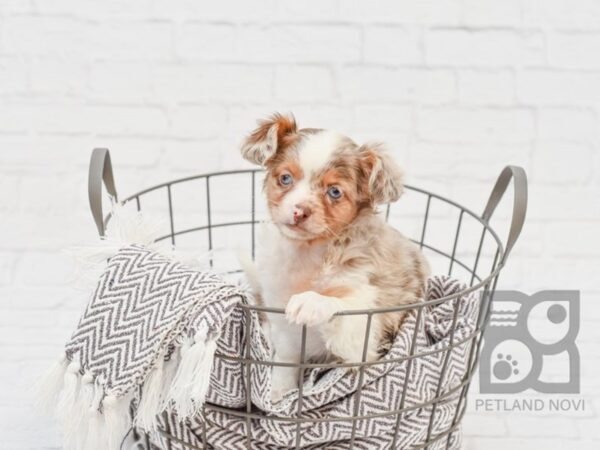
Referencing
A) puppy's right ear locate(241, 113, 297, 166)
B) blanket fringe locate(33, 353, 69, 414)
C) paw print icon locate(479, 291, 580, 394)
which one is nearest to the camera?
blanket fringe locate(33, 353, 69, 414)

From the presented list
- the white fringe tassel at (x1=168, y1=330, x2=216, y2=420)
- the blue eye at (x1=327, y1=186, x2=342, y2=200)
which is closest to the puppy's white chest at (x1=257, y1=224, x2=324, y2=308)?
the blue eye at (x1=327, y1=186, x2=342, y2=200)

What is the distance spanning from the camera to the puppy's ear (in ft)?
4.28

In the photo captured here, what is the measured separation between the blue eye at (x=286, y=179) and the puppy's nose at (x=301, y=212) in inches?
2.4

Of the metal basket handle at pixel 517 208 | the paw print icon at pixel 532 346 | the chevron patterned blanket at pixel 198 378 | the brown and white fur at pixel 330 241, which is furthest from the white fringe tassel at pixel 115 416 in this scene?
the paw print icon at pixel 532 346

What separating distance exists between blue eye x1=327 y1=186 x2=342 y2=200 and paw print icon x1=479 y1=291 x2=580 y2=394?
0.56m

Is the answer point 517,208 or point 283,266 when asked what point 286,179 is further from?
point 517,208

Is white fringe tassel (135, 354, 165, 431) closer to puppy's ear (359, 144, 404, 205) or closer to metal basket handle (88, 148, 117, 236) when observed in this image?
metal basket handle (88, 148, 117, 236)

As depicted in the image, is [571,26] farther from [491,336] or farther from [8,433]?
[8,433]

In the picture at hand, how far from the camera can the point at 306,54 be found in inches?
79.9

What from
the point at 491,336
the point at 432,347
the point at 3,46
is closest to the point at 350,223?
the point at 432,347

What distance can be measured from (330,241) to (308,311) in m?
0.21

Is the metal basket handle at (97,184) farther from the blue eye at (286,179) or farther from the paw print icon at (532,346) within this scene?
the paw print icon at (532,346)

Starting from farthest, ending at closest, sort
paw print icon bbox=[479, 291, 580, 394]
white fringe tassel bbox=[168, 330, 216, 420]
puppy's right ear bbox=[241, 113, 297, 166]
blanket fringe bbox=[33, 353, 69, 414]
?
paw print icon bbox=[479, 291, 580, 394] < puppy's right ear bbox=[241, 113, 297, 166] < blanket fringe bbox=[33, 353, 69, 414] < white fringe tassel bbox=[168, 330, 216, 420]

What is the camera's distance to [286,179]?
4.35ft
